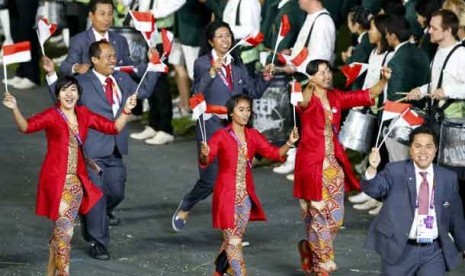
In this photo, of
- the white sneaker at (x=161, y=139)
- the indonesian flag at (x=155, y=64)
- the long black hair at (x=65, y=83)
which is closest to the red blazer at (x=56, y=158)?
the long black hair at (x=65, y=83)

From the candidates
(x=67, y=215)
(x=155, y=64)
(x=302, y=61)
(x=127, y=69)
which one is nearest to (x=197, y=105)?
(x=155, y=64)

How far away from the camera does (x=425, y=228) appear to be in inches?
386

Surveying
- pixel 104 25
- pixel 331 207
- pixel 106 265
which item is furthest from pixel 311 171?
pixel 104 25

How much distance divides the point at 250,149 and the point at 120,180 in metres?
1.76

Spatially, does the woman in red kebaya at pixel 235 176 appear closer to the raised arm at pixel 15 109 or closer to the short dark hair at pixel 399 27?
the raised arm at pixel 15 109

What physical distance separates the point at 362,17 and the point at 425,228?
4.76 meters

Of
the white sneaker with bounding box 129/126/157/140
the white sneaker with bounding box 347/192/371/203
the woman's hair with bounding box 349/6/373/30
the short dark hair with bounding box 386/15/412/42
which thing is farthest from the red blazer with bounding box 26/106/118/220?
the white sneaker with bounding box 129/126/157/140

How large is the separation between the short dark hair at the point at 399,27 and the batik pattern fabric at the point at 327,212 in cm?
192

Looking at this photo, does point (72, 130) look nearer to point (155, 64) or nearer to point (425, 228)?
point (155, 64)

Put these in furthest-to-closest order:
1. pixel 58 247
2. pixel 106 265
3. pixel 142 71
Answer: pixel 142 71 → pixel 106 265 → pixel 58 247

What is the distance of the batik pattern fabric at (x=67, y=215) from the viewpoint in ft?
36.1

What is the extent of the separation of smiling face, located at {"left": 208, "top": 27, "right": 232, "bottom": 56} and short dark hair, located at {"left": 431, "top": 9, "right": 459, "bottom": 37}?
66.3 inches

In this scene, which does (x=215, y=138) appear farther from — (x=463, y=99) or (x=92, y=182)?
(x=463, y=99)

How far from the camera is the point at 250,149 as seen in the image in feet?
36.7
